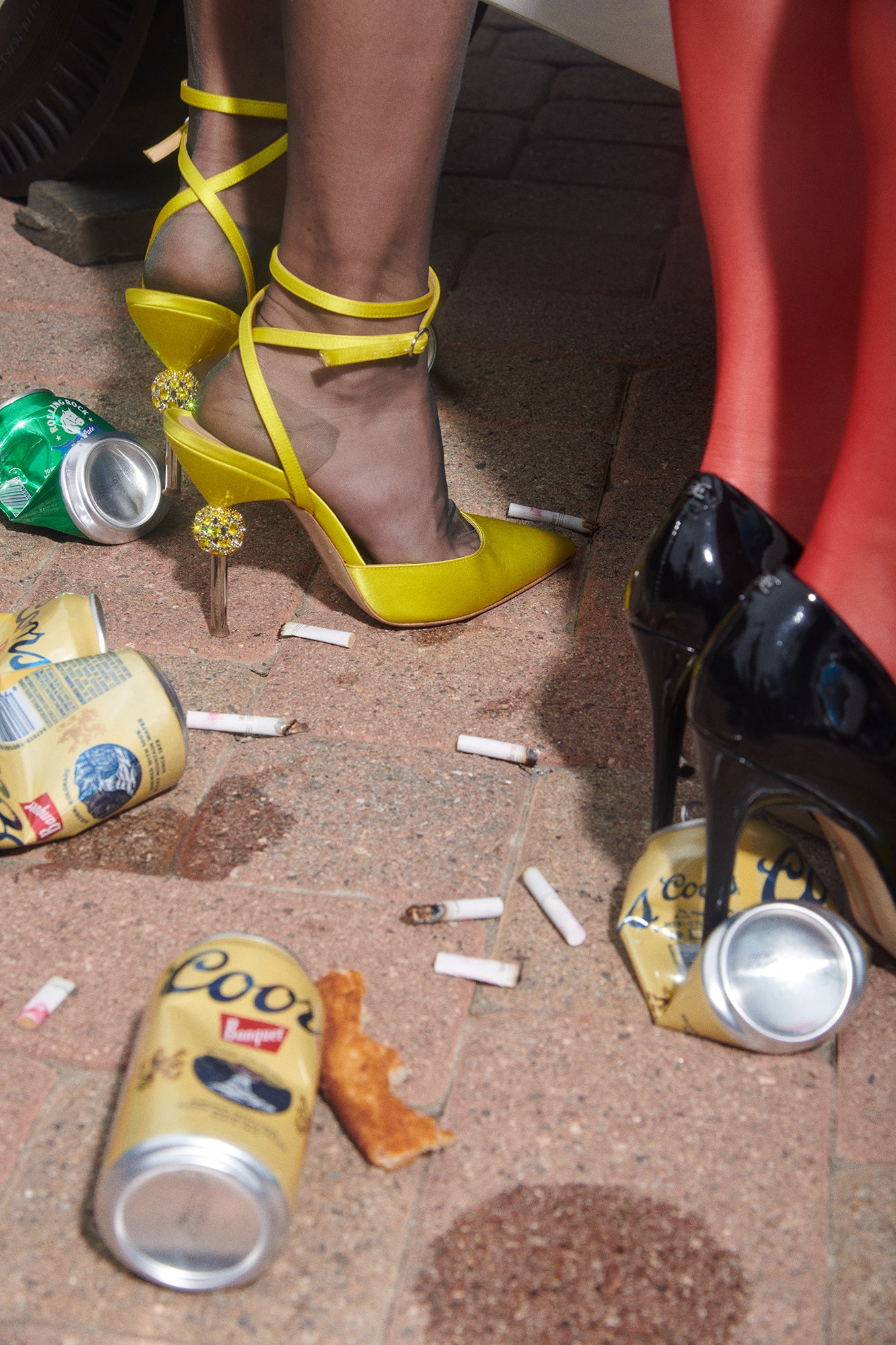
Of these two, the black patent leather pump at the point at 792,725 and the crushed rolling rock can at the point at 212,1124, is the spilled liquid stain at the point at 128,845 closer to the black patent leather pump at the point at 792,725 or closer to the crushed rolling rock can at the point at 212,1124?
the crushed rolling rock can at the point at 212,1124

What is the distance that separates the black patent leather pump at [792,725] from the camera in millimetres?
795

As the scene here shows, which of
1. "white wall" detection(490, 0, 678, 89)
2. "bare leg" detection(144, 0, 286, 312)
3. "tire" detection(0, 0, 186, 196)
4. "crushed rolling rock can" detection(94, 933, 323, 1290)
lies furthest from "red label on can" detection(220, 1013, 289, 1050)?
"tire" detection(0, 0, 186, 196)

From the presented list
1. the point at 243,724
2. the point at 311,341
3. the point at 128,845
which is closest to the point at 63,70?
the point at 311,341

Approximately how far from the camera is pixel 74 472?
132 cm

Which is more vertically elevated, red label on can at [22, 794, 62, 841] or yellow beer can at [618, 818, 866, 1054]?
yellow beer can at [618, 818, 866, 1054]

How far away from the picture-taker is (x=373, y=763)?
3.66ft

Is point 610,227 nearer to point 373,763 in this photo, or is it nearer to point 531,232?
point 531,232

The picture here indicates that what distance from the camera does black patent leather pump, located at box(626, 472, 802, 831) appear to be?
2.99ft

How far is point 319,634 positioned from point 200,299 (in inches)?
16.7

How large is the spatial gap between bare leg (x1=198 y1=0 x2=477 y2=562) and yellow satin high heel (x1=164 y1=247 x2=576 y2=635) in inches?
0.6

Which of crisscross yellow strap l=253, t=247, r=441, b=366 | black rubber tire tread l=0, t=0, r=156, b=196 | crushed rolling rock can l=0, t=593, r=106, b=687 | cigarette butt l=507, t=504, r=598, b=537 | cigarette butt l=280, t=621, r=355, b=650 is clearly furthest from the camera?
black rubber tire tread l=0, t=0, r=156, b=196

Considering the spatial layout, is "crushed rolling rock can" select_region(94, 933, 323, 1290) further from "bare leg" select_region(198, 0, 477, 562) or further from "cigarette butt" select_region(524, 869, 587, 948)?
"bare leg" select_region(198, 0, 477, 562)

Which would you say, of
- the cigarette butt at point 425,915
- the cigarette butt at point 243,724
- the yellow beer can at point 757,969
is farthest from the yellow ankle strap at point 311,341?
the yellow beer can at point 757,969

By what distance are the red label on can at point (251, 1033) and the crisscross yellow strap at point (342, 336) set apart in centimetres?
69
